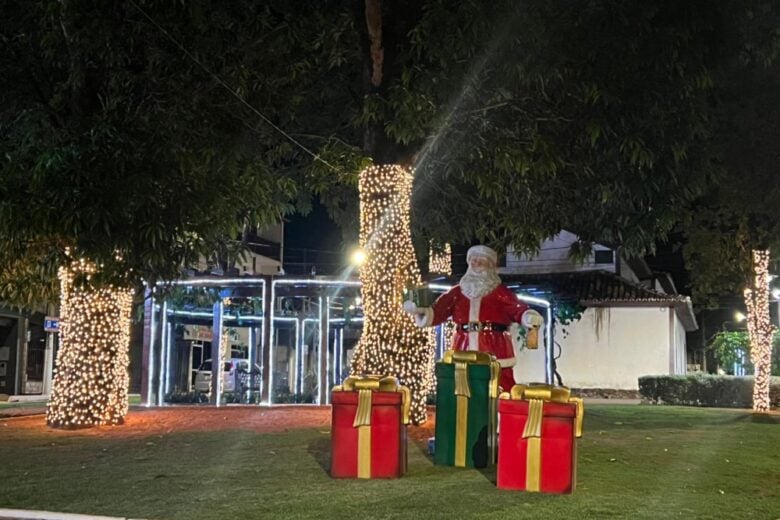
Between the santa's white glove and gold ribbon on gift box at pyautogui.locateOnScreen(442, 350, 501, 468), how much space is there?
1.95 ft

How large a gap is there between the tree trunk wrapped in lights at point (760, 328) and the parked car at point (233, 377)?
1151 centimetres

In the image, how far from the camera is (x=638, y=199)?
519 inches

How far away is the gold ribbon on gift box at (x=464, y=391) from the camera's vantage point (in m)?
7.31

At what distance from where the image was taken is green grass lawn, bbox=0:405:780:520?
5.87 meters

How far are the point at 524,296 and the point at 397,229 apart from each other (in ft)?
25.7

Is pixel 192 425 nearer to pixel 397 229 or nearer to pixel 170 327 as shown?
pixel 397 229

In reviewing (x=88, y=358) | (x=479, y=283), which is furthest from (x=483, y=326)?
(x=88, y=358)

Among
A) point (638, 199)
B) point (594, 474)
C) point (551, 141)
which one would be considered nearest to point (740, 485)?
point (594, 474)

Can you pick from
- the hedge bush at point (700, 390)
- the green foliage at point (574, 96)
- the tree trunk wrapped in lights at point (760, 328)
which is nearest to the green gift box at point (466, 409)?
the green foliage at point (574, 96)

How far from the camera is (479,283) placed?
8312mm

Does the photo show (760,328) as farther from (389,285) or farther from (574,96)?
(389,285)

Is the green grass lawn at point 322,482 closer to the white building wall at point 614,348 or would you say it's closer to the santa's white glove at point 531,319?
the santa's white glove at point 531,319

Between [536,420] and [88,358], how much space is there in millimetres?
7568

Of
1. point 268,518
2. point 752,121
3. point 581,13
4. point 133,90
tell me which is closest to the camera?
point 268,518
